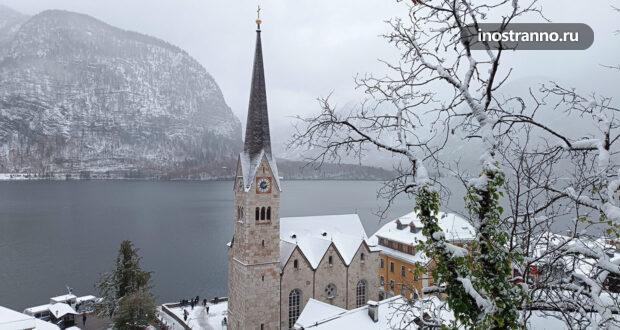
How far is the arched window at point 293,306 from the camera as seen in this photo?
3866 cm

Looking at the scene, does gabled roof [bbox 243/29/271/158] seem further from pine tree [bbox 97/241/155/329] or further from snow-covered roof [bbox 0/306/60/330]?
snow-covered roof [bbox 0/306/60/330]

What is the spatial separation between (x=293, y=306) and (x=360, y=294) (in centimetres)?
728

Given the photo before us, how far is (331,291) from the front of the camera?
41.0 meters

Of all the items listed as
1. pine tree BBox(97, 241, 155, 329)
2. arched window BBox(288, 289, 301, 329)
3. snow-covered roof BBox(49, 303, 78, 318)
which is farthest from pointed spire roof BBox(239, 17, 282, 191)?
snow-covered roof BBox(49, 303, 78, 318)

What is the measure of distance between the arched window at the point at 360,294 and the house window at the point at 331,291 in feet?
7.87

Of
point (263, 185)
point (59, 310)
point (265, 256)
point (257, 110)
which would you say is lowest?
point (59, 310)

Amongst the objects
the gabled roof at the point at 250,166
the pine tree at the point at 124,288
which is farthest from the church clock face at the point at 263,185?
the pine tree at the point at 124,288

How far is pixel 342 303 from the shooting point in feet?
136

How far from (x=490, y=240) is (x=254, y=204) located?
30540 mm

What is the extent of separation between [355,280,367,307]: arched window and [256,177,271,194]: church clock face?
13.4m

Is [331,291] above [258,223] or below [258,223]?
below

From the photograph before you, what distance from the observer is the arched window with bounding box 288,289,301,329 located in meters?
38.7

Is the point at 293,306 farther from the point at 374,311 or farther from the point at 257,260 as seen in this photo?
the point at 374,311

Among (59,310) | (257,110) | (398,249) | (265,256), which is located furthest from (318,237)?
(59,310)
